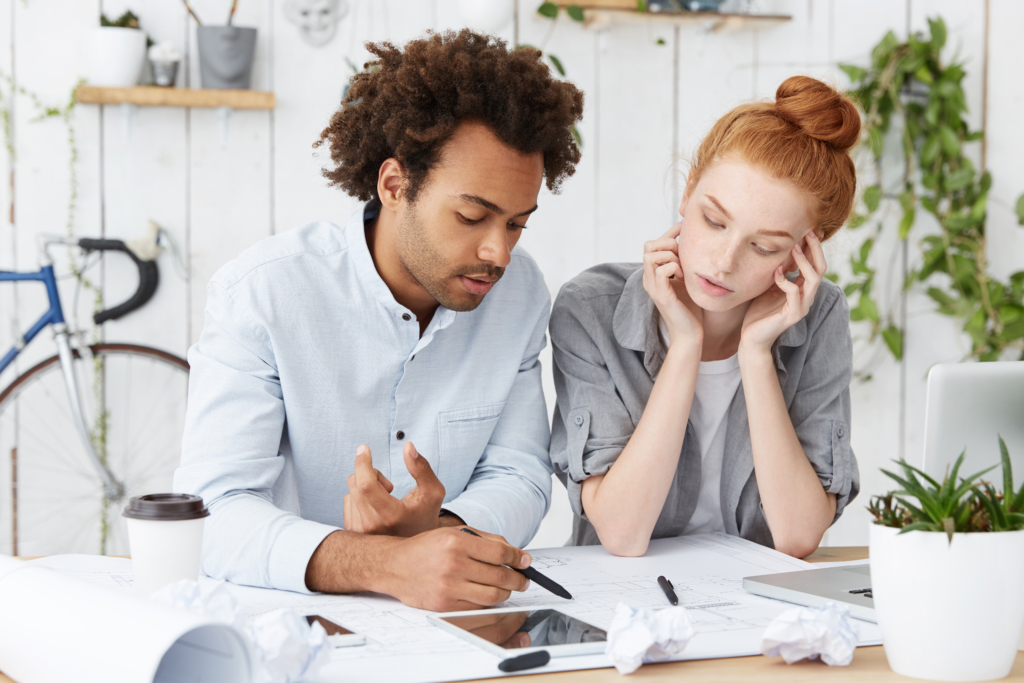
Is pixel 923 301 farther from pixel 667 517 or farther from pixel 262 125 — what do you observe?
pixel 262 125

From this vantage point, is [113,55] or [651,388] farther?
[113,55]

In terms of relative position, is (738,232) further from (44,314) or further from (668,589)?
(44,314)

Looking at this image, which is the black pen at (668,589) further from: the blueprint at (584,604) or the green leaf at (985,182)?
the green leaf at (985,182)

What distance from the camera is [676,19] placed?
8.44 feet

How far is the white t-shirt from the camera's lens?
1409 millimetres

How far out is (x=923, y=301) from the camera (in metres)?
2.80

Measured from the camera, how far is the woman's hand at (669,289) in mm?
1303

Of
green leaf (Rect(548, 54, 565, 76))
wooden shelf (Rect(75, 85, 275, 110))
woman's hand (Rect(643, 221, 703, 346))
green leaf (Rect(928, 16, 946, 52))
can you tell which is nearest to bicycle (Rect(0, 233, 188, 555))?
wooden shelf (Rect(75, 85, 275, 110))

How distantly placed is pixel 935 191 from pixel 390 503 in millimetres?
2212

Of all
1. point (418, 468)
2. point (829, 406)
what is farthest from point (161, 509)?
point (829, 406)

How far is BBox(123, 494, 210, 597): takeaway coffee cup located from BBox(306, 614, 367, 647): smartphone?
0.13 meters

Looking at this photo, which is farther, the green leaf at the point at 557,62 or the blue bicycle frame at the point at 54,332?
the green leaf at the point at 557,62

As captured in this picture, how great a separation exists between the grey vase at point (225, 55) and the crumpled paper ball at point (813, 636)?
2018 millimetres

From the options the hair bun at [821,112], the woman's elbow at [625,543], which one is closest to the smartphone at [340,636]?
the woman's elbow at [625,543]
